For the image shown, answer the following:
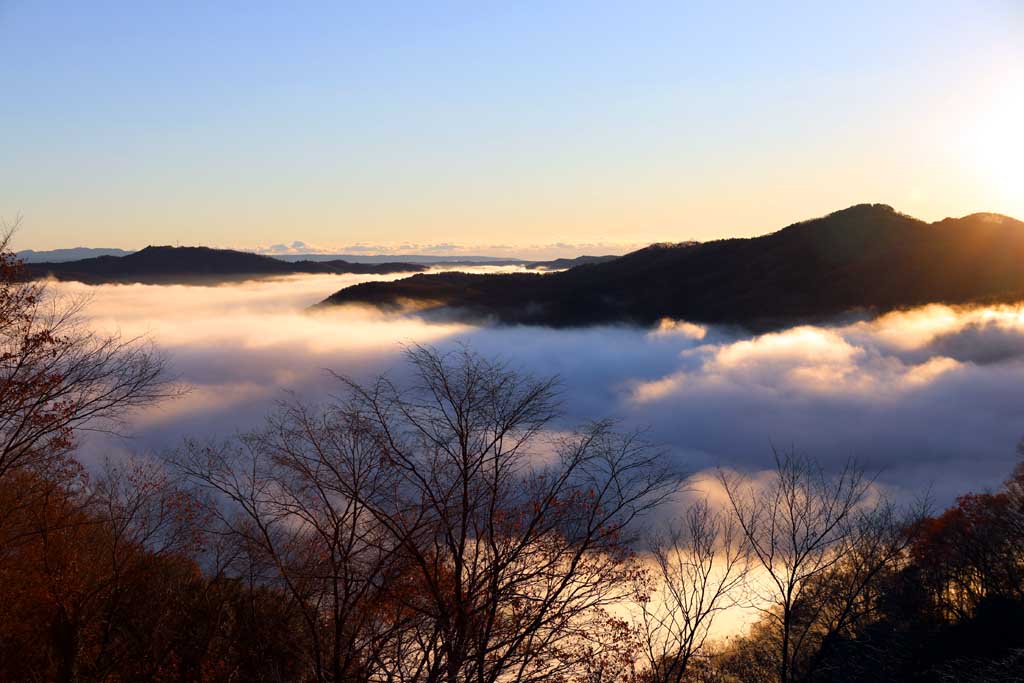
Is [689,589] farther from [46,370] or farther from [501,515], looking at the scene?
[46,370]

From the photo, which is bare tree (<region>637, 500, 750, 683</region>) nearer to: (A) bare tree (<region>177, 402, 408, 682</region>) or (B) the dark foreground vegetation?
(B) the dark foreground vegetation

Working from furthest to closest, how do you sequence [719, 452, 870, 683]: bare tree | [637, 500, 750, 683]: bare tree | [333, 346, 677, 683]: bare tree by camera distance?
[719, 452, 870, 683]: bare tree → [637, 500, 750, 683]: bare tree → [333, 346, 677, 683]: bare tree

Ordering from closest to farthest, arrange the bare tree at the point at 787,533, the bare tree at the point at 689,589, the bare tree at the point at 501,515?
1. the bare tree at the point at 501,515
2. the bare tree at the point at 689,589
3. the bare tree at the point at 787,533

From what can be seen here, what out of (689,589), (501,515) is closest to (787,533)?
(689,589)

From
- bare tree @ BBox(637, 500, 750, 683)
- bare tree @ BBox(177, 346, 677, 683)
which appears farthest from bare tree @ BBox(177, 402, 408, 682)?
bare tree @ BBox(637, 500, 750, 683)

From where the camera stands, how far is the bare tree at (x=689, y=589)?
23.2 metres

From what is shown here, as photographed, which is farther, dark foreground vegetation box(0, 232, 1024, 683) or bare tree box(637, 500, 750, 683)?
bare tree box(637, 500, 750, 683)

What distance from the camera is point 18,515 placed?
20.9 metres

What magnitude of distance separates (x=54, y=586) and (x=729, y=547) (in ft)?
70.7

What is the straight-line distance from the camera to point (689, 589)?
957 inches

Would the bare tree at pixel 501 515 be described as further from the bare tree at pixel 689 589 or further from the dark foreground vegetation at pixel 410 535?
the bare tree at pixel 689 589

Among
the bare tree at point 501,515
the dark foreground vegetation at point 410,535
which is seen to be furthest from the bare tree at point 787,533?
the bare tree at point 501,515

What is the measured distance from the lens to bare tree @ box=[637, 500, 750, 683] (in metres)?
23.2

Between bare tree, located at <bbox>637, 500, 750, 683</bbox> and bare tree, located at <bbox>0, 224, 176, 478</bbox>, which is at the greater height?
bare tree, located at <bbox>0, 224, 176, 478</bbox>
